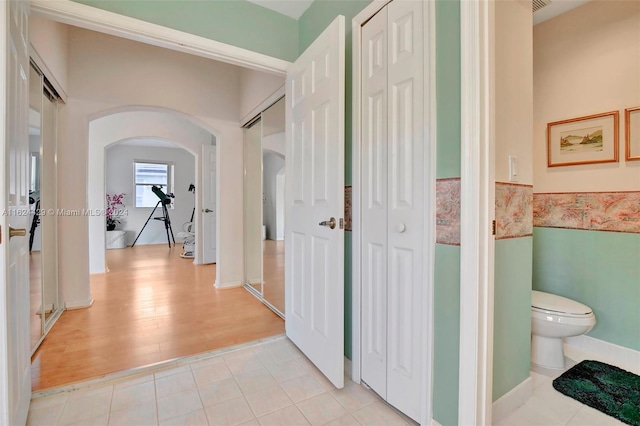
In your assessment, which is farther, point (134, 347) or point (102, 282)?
point (102, 282)

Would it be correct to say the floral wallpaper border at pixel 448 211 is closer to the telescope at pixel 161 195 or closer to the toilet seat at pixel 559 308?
the toilet seat at pixel 559 308

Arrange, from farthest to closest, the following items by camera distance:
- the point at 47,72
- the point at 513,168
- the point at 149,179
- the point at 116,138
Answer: the point at 149,179, the point at 116,138, the point at 47,72, the point at 513,168

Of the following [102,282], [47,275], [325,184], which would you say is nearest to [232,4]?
[325,184]

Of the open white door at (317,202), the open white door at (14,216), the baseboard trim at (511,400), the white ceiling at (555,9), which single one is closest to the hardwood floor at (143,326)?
the open white door at (14,216)

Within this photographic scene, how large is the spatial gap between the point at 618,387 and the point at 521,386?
2.22ft

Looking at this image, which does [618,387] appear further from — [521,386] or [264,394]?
[264,394]

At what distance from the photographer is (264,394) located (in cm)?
167

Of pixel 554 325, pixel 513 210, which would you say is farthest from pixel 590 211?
pixel 513 210

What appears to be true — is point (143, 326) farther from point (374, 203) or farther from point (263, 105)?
A: point (263, 105)

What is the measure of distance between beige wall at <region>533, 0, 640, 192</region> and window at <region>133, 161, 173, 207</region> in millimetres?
7598

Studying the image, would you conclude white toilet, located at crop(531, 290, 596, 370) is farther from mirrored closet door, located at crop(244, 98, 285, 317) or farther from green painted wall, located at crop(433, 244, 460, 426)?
mirrored closet door, located at crop(244, 98, 285, 317)

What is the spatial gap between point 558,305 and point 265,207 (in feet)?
9.47

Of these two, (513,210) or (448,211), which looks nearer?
(448,211)

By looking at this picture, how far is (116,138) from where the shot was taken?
453 cm
